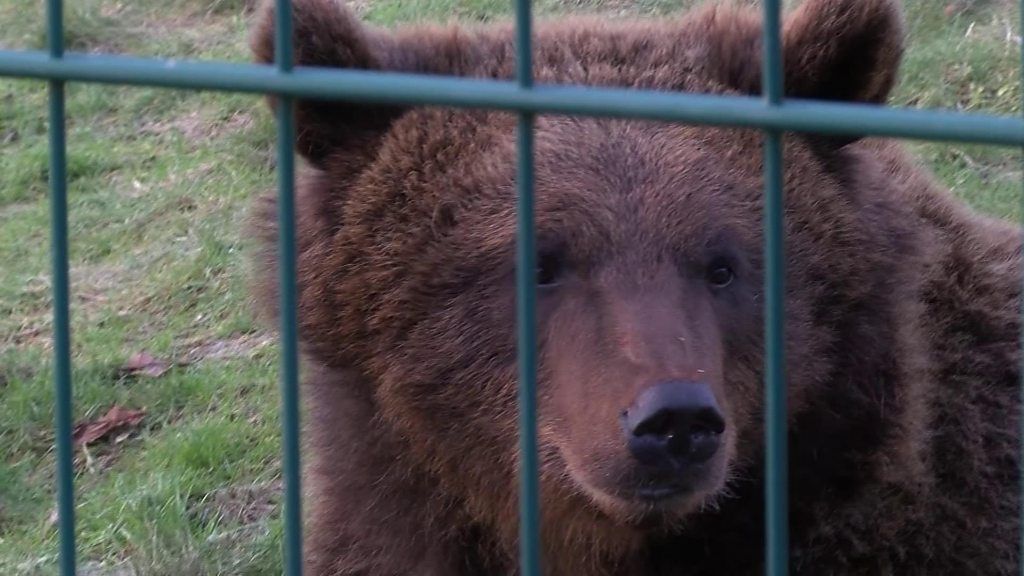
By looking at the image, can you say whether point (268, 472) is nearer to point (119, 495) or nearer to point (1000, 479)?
point (119, 495)

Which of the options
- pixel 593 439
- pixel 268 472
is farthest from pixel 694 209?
pixel 268 472

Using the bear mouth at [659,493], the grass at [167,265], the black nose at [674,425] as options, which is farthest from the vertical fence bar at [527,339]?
the grass at [167,265]

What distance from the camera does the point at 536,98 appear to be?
1986 mm

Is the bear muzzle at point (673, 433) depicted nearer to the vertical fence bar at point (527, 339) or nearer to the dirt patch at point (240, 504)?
the vertical fence bar at point (527, 339)

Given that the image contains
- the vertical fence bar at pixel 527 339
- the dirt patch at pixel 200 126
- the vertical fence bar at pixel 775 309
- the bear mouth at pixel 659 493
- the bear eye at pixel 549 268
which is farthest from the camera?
the dirt patch at pixel 200 126

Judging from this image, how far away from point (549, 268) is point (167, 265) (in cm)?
342

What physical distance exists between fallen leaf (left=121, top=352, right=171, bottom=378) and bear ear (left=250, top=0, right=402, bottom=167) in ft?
7.82

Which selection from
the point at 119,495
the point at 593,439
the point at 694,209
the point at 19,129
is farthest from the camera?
the point at 19,129

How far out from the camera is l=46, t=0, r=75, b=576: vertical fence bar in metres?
2.33

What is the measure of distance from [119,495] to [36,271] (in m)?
1.89

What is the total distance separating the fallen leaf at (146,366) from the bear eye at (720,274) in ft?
9.55

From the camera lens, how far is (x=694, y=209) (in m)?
3.17

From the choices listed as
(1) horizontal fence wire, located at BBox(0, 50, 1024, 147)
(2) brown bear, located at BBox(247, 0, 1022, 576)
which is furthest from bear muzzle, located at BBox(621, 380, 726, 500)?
(1) horizontal fence wire, located at BBox(0, 50, 1024, 147)

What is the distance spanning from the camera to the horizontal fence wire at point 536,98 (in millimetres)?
1751
